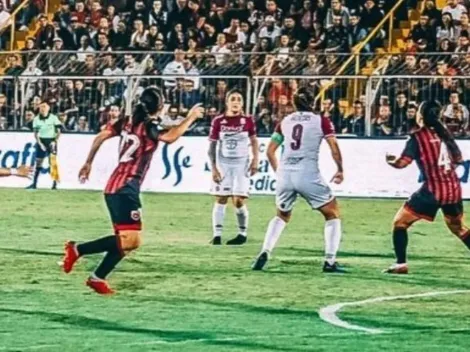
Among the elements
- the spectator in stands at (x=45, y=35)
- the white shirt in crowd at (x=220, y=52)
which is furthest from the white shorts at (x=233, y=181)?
the spectator in stands at (x=45, y=35)

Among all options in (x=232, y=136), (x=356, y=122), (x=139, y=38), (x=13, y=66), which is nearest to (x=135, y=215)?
(x=232, y=136)

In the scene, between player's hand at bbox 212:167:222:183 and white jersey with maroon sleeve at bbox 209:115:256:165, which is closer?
player's hand at bbox 212:167:222:183

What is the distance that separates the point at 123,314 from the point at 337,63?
19.3 metres

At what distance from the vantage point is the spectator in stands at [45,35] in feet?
120

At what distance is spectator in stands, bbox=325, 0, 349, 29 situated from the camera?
3334 cm

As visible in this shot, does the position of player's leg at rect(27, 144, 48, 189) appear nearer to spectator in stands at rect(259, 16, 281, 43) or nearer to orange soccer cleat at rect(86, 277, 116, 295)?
spectator in stands at rect(259, 16, 281, 43)

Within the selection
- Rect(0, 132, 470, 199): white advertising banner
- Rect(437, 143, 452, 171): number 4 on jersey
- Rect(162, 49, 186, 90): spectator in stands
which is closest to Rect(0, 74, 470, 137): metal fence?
Rect(162, 49, 186, 90): spectator in stands

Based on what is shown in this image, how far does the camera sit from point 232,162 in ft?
71.5

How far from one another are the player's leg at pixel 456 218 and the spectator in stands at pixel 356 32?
1647cm

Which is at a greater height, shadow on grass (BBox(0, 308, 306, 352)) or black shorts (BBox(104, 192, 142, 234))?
black shorts (BBox(104, 192, 142, 234))

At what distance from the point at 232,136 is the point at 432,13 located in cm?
1202

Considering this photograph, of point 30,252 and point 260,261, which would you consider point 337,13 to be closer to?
point 30,252

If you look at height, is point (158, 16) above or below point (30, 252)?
above

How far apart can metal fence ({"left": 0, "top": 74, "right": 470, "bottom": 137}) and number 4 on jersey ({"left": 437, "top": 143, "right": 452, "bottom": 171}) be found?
12788mm
